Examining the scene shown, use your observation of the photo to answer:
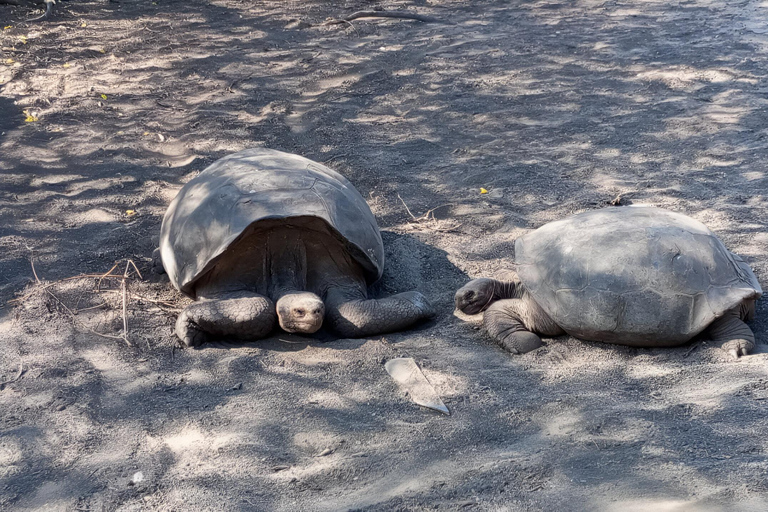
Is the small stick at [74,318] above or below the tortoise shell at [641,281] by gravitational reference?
below

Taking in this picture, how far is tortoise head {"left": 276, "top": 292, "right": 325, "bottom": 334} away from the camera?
3.10 m

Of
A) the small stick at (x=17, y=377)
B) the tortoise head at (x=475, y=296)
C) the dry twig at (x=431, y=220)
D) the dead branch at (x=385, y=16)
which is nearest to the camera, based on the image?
the small stick at (x=17, y=377)

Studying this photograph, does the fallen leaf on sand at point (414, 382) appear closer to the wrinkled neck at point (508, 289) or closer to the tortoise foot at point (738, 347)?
the wrinkled neck at point (508, 289)

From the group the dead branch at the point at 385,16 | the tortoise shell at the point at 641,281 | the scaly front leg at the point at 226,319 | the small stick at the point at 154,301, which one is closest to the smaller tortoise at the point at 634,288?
the tortoise shell at the point at 641,281

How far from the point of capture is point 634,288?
2992mm

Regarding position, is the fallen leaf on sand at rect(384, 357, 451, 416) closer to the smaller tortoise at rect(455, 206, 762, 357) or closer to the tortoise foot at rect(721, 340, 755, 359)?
the smaller tortoise at rect(455, 206, 762, 357)

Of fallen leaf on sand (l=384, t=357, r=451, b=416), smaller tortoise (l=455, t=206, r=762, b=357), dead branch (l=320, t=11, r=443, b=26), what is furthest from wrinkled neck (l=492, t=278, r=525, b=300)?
dead branch (l=320, t=11, r=443, b=26)

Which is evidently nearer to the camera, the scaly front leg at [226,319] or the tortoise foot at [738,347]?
the tortoise foot at [738,347]

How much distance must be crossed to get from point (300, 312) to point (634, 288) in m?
1.46

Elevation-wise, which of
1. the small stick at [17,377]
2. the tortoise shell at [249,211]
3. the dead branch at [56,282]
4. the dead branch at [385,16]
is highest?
the dead branch at [385,16]

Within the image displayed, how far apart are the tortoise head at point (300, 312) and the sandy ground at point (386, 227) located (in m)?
0.11

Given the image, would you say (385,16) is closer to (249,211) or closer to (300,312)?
(249,211)

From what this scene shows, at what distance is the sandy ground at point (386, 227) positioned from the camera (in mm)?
2197

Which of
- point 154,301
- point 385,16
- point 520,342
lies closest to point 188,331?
point 154,301
